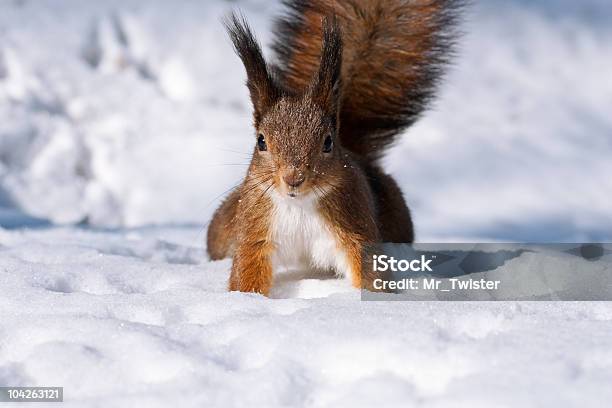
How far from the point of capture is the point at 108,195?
5.86 m

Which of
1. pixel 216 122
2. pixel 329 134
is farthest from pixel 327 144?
pixel 216 122

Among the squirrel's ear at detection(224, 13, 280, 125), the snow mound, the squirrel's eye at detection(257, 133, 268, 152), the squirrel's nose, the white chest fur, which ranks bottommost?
the snow mound

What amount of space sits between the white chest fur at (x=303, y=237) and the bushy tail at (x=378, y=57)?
0.89m

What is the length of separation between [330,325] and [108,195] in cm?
396

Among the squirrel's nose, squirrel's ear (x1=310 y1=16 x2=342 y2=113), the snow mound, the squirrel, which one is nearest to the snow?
the snow mound

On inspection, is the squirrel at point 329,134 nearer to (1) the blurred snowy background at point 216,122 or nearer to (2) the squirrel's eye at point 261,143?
(2) the squirrel's eye at point 261,143

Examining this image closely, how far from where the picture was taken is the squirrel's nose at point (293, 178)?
2.59m

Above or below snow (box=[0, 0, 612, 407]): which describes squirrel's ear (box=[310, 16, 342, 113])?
above

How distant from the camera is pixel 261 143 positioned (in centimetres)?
282

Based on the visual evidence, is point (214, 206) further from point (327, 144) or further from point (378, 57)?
point (327, 144)

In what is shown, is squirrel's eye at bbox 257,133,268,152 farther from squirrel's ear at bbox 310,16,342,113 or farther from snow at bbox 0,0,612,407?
snow at bbox 0,0,612,407

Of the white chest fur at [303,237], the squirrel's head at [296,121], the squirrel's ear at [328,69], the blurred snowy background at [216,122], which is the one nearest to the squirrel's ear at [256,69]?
the squirrel's head at [296,121]

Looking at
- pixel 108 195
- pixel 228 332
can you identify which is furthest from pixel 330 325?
pixel 108 195

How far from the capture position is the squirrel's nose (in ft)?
8.48
